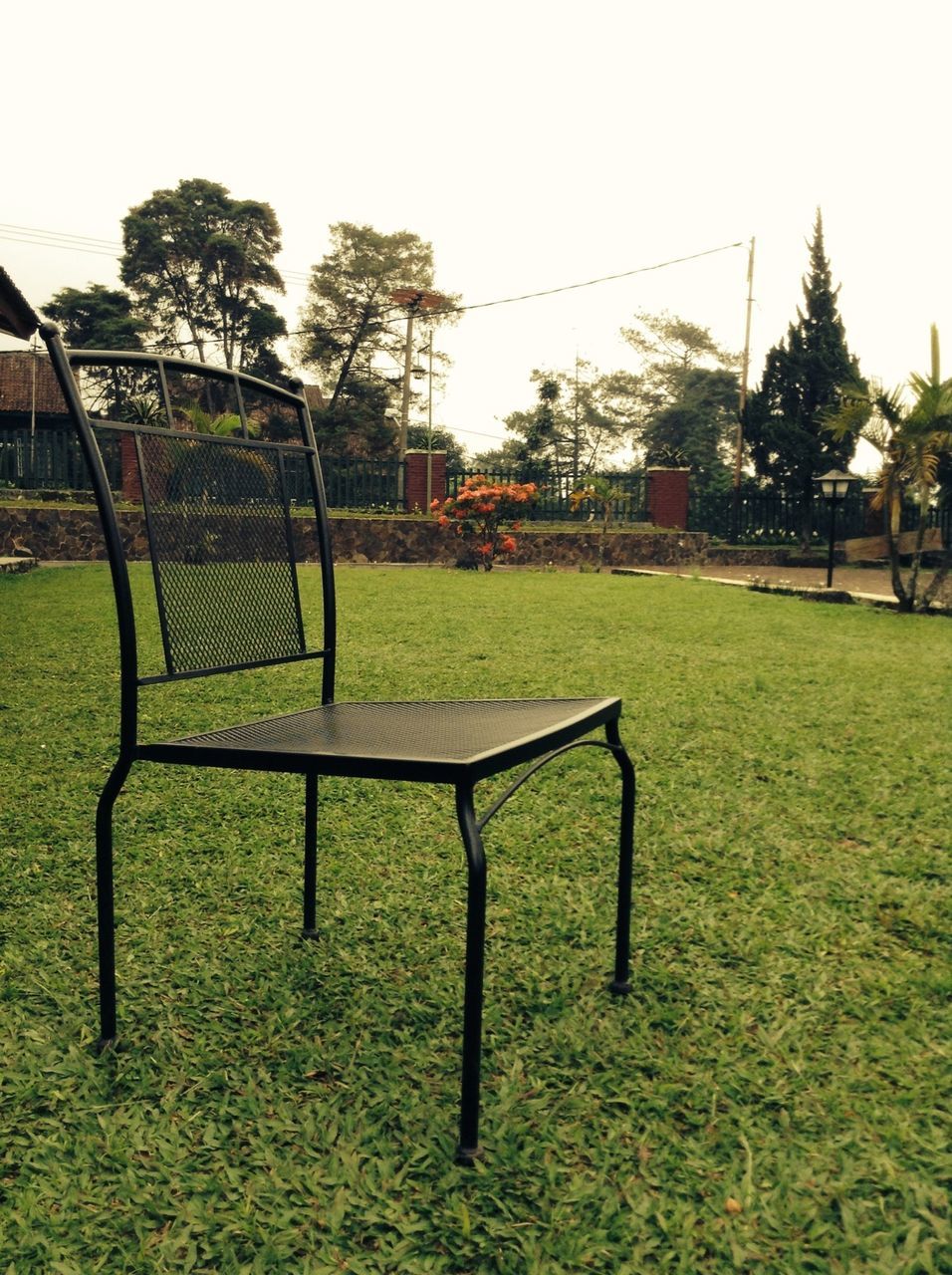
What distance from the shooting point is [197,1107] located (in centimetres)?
134

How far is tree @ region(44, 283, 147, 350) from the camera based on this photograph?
29094mm

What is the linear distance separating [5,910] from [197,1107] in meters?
0.85

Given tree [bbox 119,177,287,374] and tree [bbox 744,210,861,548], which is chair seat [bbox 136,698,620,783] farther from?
tree [bbox 119,177,287,374]

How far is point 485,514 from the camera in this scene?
49.0 ft

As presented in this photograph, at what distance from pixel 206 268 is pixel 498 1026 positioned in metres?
32.9

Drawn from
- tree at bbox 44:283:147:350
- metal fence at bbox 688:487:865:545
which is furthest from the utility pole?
tree at bbox 44:283:147:350

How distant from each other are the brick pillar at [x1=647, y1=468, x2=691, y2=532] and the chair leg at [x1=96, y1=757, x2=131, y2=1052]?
1955cm

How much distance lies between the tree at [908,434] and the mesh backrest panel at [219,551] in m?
8.35

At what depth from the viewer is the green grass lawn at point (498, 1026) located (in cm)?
112

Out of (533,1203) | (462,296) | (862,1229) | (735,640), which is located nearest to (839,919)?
(862,1229)

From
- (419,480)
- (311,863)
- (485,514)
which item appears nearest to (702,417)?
(419,480)

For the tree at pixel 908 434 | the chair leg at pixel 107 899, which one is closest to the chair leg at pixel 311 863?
the chair leg at pixel 107 899

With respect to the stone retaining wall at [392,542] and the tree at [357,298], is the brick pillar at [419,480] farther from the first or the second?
the tree at [357,298]

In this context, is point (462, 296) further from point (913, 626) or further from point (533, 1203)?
point (533, 1203)
